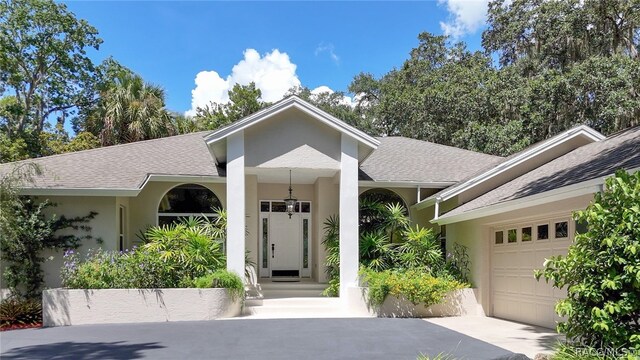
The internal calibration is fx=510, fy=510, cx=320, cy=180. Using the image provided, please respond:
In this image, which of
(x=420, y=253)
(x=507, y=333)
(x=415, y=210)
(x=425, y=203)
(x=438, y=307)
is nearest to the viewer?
(x=507, y=333)

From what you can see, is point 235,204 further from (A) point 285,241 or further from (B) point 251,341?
(B) point 251,341

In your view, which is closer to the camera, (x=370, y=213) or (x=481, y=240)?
(x=481, y=240)

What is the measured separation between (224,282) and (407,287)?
4.57 m

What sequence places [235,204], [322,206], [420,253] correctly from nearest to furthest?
[235,204], [420,253], [322,206]

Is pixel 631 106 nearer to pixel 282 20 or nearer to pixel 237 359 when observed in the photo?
pixel 282 20

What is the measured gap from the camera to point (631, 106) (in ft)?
66.4

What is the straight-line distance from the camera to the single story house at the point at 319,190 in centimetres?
1148

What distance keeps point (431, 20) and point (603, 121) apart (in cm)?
1208

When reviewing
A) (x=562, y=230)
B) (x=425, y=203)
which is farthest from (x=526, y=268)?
(x=425, y=203)

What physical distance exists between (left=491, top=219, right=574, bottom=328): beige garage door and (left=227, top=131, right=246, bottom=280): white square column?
6676mm

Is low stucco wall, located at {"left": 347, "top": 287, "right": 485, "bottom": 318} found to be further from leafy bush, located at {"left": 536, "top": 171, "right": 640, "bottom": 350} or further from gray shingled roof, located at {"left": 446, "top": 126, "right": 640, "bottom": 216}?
leafy bush, located at {"left": 536, "top": 171, "right": 640, "bottom": 350}

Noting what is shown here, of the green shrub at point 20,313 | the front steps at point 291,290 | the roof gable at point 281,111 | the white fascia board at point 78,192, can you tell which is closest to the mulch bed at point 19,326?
the green shrub at point 20,313

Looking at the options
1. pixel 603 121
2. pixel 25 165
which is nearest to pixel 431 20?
pixel 603 121

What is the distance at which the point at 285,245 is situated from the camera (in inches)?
687
